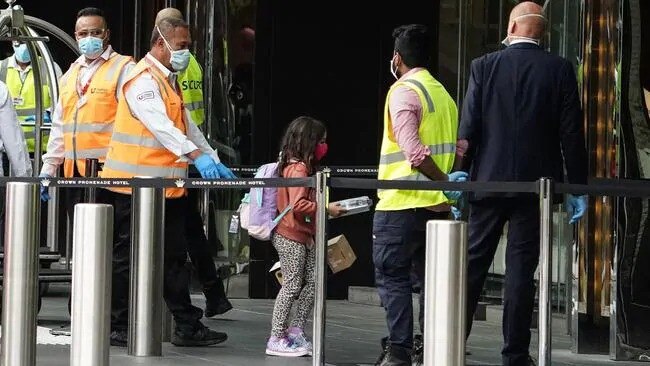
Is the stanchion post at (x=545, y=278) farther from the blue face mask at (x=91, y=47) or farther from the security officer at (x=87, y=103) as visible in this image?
the blue face mask at (x=91, y=47)

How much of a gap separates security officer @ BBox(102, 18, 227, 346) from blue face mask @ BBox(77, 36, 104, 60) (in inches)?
24.5

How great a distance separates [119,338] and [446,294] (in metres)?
3.41

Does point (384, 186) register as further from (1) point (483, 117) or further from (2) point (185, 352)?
(2) point (185, 352)

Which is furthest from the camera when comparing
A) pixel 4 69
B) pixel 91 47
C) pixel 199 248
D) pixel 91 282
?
pixel 4 69

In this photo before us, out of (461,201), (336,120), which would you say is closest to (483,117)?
(461,201)

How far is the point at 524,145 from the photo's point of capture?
28.6 feet

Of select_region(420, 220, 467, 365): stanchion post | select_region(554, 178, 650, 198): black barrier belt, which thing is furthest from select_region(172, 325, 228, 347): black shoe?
select_region(420, 220, 467, 365): stanchion post

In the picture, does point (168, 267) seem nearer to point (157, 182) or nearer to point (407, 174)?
point (157, 182)

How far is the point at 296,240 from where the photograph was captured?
10.0 metres

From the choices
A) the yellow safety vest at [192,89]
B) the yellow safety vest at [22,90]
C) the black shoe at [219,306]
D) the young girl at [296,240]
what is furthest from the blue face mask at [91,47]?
the yellow safety vest at [22,90]

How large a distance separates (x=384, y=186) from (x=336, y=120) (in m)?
5.55

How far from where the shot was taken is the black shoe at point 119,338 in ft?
33.5

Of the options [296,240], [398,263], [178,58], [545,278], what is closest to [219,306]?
[296,240]

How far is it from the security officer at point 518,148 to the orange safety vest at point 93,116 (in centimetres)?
255
